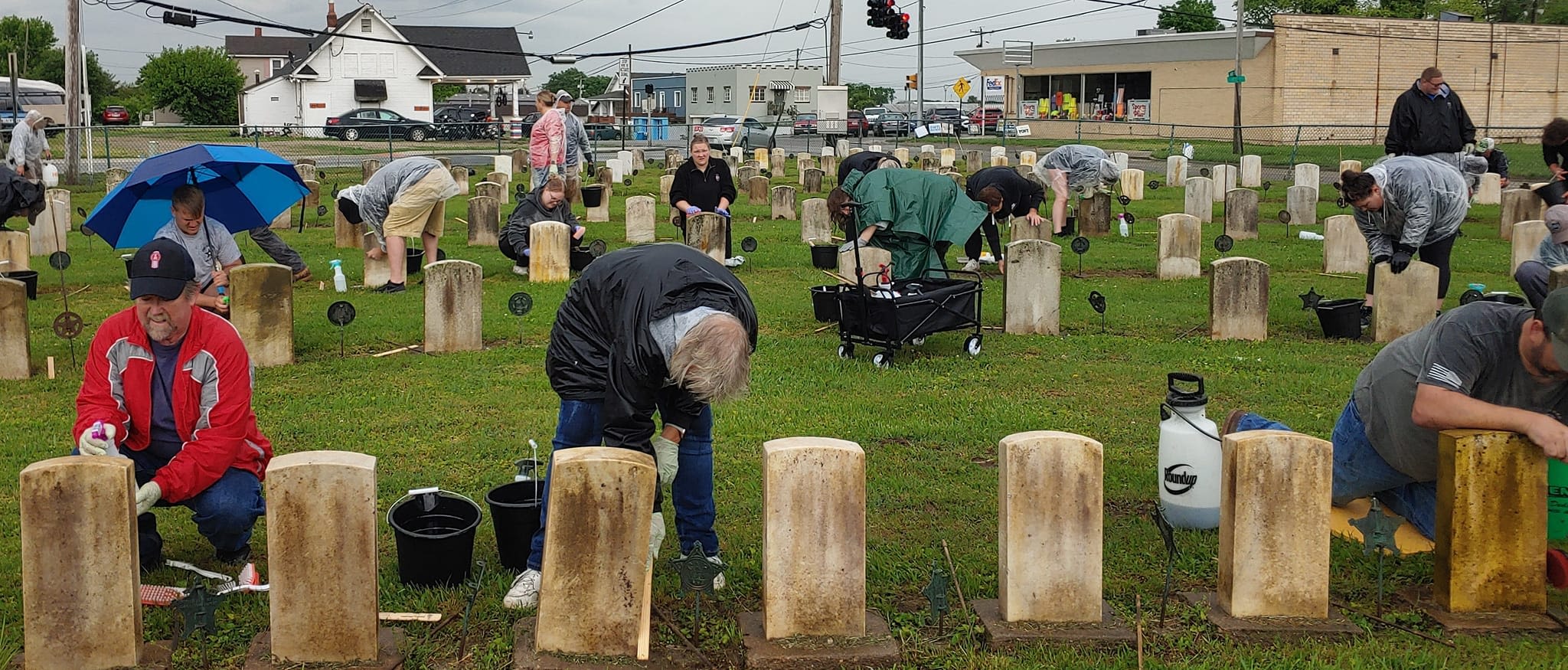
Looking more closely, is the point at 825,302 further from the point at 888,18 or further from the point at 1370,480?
the point at 888,18

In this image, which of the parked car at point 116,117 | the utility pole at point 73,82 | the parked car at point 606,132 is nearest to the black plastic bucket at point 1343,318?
the utility pole at point 73,82

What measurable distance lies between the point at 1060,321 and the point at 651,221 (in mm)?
7067

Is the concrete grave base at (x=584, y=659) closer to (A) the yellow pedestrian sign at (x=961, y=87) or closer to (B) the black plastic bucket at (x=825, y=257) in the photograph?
(B) the black plastic bucket at (x=825, y=257)

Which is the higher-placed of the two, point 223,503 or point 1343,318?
point 1343,318

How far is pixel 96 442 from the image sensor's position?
4621 mm

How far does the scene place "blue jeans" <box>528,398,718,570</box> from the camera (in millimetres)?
4766

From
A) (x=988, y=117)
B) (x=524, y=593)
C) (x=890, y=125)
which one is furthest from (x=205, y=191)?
(x=988, y=117)

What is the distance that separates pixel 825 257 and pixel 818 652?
9.90 metres

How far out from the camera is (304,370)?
9.09 metres

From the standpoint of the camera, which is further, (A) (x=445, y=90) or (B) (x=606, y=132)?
(A) (x=445, y=90)

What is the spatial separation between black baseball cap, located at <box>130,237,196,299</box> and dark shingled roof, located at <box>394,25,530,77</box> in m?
61.4

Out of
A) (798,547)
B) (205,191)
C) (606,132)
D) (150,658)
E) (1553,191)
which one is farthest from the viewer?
(606,132)

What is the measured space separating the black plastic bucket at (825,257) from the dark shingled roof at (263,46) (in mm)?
68423

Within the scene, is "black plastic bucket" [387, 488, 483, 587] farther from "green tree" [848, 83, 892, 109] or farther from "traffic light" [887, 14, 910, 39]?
"green tree" [848, 83, 892, 109]
